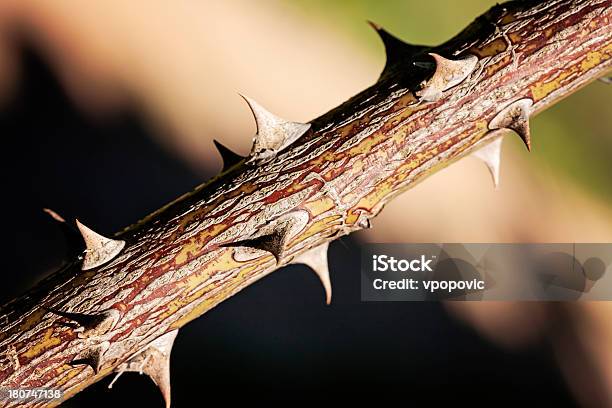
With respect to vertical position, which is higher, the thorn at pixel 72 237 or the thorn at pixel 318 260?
the thorn at pixel 72 237

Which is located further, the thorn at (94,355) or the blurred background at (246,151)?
the blurred background at (246,151)

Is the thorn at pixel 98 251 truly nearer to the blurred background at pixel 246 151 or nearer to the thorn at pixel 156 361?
the thorn at pixel 156 361

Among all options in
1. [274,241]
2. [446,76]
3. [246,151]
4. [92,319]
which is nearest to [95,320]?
[92,319]

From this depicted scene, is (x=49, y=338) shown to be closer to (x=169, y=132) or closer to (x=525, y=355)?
(x=169, y=132)

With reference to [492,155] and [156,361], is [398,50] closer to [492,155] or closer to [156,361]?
[492,155]

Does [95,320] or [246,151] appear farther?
[246,151]

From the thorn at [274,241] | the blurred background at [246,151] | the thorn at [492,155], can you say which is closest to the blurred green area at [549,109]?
the blurred background at [246,151]

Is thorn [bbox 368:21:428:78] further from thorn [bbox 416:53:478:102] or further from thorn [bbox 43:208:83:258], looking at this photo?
thorn [bbox 43:208:83:258]
